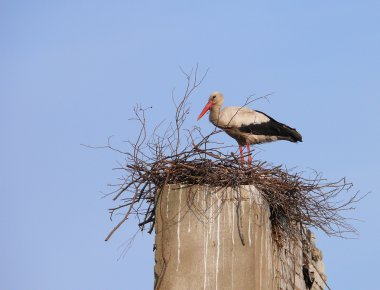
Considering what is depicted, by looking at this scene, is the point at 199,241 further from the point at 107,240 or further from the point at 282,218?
the point at 282,218

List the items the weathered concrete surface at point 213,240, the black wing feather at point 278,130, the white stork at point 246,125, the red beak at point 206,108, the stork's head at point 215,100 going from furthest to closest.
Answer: the stork's head at point 215,100
the red beak at point 206,108
the black wing feather at point 278,130
the white stork at point 246,125
the weathered concrete surface at point 213,240

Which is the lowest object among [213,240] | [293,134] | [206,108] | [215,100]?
[213,240]

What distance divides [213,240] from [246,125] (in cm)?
438

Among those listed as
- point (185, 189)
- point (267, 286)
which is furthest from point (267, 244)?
point (185, 189)

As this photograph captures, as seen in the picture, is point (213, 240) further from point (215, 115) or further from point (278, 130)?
point (278, 130)

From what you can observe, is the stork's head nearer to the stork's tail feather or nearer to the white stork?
the white stork

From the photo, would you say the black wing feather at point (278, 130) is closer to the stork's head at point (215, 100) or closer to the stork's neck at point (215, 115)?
the stork's neck at point (215, 115)

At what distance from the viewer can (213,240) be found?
6359 mm

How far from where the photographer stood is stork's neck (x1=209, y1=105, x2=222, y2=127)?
10.6m

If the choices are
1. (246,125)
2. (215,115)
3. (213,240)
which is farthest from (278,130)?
(213,240)

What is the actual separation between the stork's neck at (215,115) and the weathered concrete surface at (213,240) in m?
3.96

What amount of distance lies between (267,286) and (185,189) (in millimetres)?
1044

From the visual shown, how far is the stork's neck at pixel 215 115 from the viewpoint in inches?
419

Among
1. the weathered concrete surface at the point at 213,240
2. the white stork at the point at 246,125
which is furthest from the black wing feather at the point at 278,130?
the weathered concrete surface at the point at 213,240
